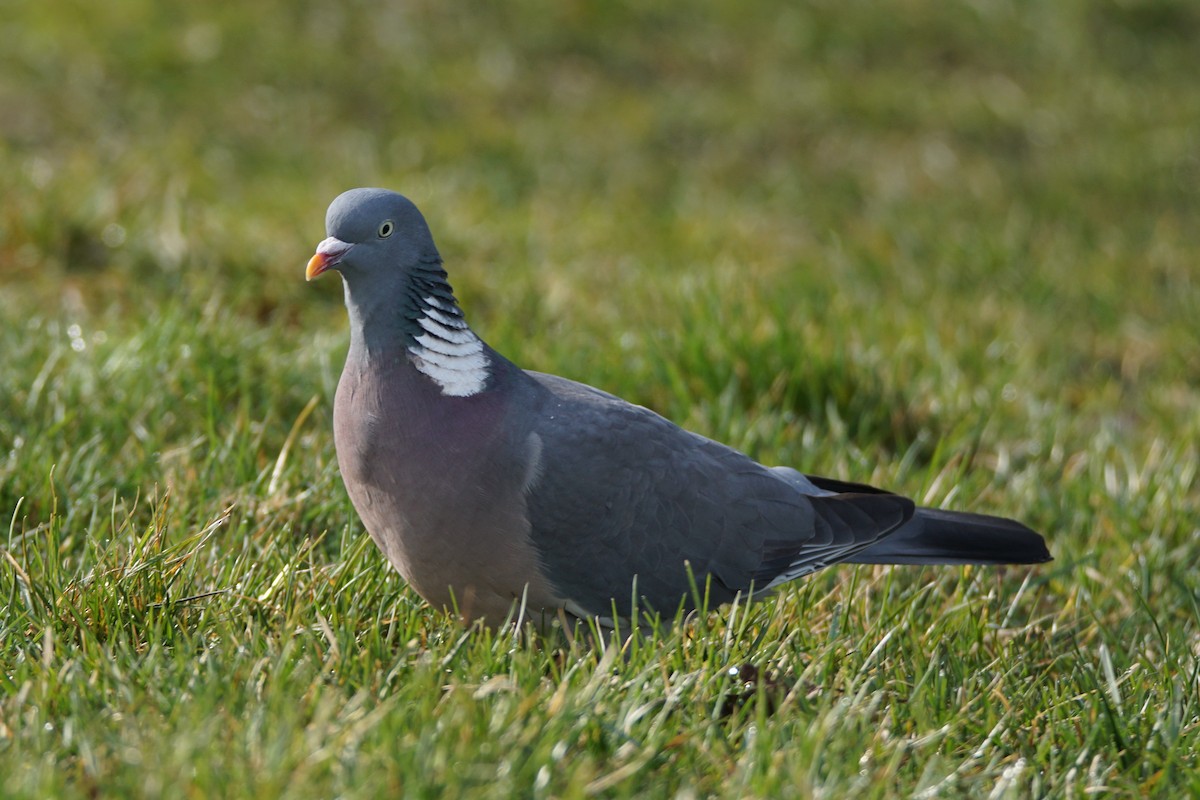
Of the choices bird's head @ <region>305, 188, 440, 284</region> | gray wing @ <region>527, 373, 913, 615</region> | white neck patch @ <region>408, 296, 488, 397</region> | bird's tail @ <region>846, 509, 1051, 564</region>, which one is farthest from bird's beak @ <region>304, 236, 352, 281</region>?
bird's tail @ <region>846, 509, 1051, 564</region>

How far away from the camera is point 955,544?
11.4ft

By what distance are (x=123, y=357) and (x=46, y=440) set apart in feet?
1.75

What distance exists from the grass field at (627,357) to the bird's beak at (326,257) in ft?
1.93

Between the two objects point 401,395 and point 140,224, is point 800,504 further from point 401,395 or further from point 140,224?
point 140,224

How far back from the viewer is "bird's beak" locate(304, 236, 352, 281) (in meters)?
2.96

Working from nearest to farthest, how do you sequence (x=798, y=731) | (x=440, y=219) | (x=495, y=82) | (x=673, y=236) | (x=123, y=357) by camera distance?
1. (x=798, y=731)
2. (x=123, y=357)
3. (x=440, y=219)
4. (x=673, y=236)
5. (x=495, y=82)

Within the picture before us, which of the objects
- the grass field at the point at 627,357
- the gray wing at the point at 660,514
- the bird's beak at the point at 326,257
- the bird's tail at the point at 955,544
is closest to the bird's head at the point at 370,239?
the bird's beak at the point at 326,257

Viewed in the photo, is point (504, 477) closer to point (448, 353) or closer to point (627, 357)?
point (448, 353)

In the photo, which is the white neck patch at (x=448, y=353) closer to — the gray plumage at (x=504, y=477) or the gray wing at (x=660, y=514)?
the gray plumage at (x=504, y=477)

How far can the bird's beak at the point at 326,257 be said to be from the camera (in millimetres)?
2961

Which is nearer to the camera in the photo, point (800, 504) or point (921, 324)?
point (800, 504)

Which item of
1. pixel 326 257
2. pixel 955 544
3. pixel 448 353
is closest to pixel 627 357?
pixel 955 544

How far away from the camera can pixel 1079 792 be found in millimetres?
2477

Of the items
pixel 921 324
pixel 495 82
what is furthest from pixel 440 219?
pixel 495 82
